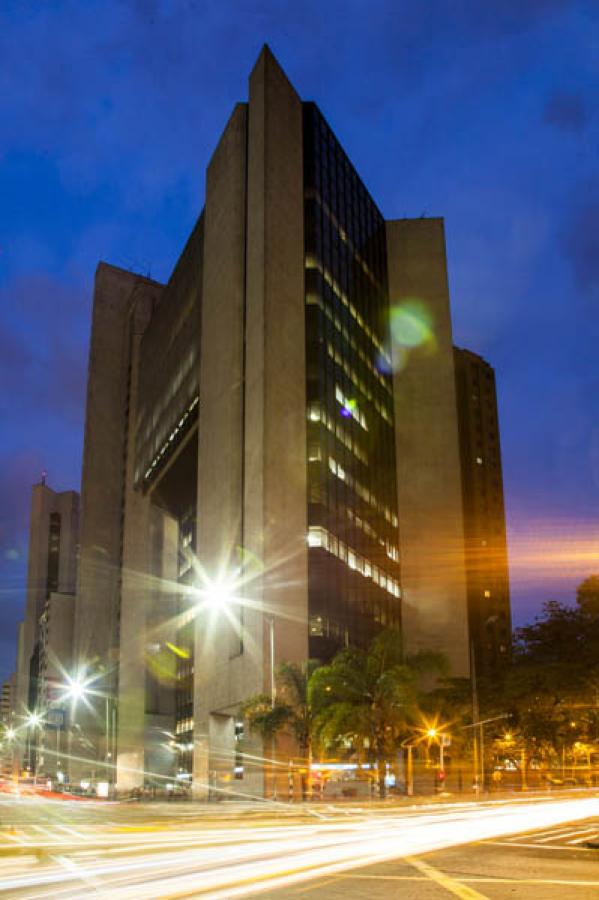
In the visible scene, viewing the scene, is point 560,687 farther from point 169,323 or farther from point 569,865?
point 169,323

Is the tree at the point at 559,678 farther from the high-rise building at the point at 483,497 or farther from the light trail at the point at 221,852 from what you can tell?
the high-rise building at the point at 483,497

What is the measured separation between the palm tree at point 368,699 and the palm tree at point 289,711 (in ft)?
5.53

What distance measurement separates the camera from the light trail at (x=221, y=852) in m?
14.3

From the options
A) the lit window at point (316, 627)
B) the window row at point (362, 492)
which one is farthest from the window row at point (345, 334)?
the lit window at point (316, 627)

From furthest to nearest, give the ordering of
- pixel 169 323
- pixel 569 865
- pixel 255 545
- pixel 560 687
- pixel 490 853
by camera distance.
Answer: pixel 169 323 → pixel 255 545 → pixel 560 687 → pixel 490 853 → pixel 569 865

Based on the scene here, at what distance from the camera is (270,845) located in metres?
21.2

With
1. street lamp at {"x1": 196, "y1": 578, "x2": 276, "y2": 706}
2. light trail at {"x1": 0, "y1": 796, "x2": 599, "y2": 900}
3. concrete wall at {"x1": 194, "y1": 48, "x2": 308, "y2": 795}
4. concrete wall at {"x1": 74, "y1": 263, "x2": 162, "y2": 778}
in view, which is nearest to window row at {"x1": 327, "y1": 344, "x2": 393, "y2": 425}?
concrete wall at {"x1": 194, "y1": 48, "x2": 308, "y2": 795}

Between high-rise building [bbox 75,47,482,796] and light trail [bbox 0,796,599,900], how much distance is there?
35.5m

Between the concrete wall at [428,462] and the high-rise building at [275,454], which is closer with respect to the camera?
the high-rise building at [275,454]

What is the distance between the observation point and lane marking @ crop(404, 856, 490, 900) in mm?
13516

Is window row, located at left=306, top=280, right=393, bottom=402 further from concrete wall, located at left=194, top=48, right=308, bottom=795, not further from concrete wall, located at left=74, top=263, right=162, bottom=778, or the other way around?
concrete wall, located at left=74, top=263, right=162, bottom=778

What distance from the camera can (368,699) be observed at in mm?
56844

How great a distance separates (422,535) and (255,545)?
33459 mm

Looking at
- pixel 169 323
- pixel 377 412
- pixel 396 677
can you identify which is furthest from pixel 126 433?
pixel 396 677
